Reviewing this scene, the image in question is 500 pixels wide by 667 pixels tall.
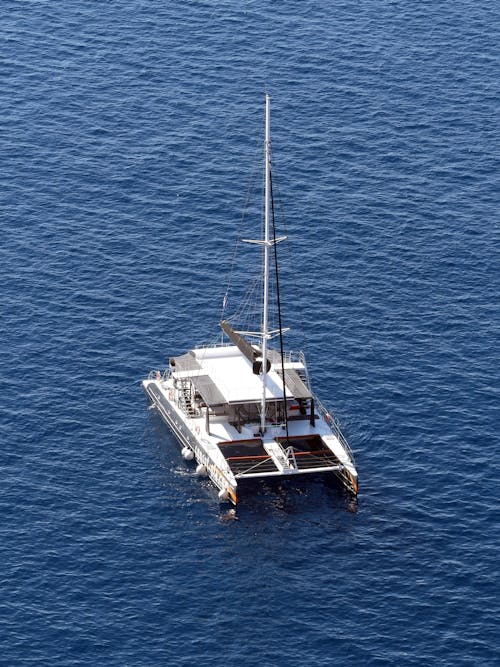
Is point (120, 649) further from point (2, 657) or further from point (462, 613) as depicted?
point (462, 613)

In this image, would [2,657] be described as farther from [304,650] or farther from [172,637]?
[304,650]

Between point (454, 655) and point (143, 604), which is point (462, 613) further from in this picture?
point (143, 604)

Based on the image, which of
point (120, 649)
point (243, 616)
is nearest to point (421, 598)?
point (243, 616)

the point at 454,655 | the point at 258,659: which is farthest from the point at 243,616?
the point at 454,655

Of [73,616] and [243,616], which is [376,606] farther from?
[73,616]

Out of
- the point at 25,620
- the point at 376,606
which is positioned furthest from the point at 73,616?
the point at 376,606
